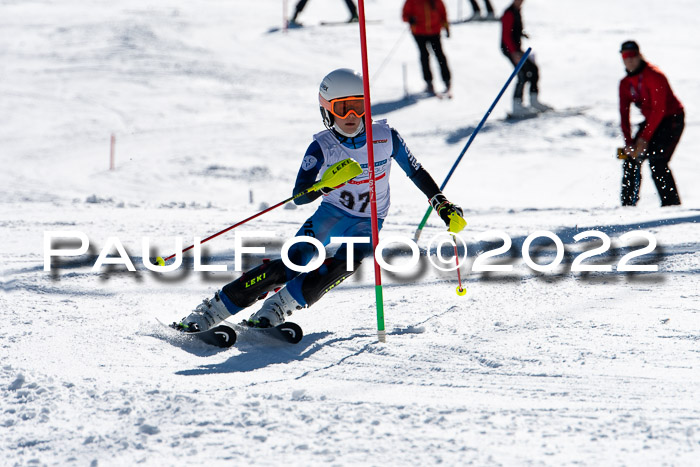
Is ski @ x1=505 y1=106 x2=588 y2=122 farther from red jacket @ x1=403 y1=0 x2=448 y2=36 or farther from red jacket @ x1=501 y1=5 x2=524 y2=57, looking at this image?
red jacket @ x1=403 y1=0 x2=448 y2=36

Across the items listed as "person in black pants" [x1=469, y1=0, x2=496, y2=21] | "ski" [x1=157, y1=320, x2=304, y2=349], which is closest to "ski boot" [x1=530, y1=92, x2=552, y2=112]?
"person in black pants" [x1=469, y1=0, x2=496, y2=21]

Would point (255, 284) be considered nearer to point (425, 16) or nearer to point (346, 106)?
point (346, 106)

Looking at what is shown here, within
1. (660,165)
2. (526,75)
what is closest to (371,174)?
(660,165)

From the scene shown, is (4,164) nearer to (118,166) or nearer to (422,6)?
(118,166)

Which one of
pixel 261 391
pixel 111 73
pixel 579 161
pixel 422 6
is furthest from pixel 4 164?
pixel 261 391

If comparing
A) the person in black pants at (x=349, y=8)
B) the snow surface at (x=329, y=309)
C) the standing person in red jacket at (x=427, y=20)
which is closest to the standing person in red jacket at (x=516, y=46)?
the snow surface at (x=329, y=309)

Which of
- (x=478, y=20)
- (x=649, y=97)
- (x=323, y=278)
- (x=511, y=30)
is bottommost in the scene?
(x=323, y=278)

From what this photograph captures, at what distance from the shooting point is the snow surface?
2953mm

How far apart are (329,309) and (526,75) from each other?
7539mm

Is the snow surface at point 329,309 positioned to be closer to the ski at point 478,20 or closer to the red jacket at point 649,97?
the red jacket at point 649,97

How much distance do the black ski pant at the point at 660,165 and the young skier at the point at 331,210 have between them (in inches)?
154

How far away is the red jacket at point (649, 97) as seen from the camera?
752 cm

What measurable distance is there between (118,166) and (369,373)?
770 cm

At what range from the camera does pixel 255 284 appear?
433 cm
